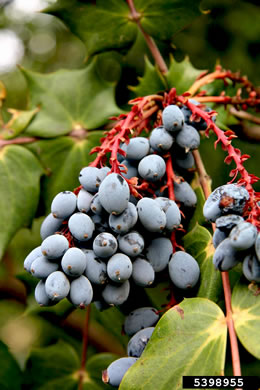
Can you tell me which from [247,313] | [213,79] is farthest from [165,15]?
[247,313]

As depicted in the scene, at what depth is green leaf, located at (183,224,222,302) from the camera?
0.74 meters

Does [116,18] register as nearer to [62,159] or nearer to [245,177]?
[62,159]

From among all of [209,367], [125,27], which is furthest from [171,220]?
[125,27]

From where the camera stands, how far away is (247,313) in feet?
2.20

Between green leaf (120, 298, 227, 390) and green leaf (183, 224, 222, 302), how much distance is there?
0.05 metres

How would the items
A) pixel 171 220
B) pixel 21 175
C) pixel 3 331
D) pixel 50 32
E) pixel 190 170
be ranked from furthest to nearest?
pixel 50 32, pixel 3 331, pixel 21 175, pixel 190 170, pixel 171 220

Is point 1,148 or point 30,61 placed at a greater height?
point 1,148

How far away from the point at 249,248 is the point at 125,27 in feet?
2.82

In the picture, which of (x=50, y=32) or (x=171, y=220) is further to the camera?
(x=50, y=32)

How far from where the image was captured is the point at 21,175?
1123 millimetres

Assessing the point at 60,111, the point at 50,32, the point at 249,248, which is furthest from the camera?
the point at 50,32

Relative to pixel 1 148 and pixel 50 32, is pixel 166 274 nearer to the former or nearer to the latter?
pixel 1 148

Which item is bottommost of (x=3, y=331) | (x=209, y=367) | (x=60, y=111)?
(x=3, y=331)

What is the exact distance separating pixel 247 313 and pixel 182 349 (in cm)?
12
